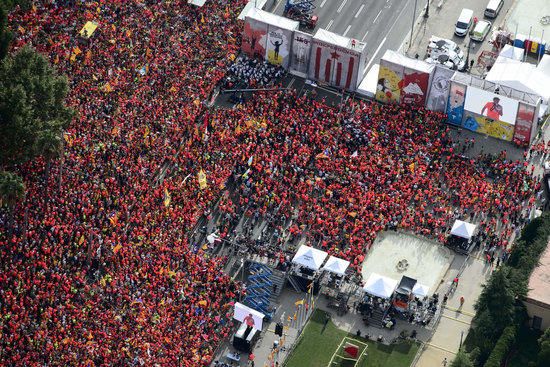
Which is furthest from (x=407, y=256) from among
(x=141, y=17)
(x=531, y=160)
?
(x=141, y=17)

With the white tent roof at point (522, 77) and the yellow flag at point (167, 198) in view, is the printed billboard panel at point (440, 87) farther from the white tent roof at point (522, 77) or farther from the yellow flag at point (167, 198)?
the yellow flag at point (167, 198)

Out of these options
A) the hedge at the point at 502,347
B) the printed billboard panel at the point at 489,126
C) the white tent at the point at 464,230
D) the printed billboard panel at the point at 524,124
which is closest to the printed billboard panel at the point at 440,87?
the printed billboard panel at the point at 489,126

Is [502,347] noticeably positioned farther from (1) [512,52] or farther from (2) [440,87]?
(1) [512,52]

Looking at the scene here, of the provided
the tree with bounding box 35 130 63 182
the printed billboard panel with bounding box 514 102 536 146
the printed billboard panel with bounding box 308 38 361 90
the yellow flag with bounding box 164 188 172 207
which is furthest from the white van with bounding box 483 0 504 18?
the tree with bounding box 35 130 63 182

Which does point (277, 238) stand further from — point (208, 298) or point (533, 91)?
point (533, 91)

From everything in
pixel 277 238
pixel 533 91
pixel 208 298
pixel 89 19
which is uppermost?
pixel 533 91

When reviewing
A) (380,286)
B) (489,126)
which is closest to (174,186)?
(380,286)
